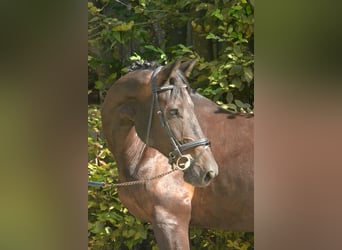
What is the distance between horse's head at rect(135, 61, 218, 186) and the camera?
1320 mm

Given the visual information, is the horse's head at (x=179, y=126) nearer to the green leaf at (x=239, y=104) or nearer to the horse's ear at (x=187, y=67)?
the horse's ear at (x=187, y=67)

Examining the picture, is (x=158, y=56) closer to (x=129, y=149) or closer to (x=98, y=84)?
(x=98, y=84)

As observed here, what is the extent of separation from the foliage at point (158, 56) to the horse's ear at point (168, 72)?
0.42m

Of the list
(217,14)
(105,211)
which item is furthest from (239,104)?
(105,211)

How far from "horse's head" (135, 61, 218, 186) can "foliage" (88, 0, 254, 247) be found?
424mm

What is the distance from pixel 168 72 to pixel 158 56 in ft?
1.67

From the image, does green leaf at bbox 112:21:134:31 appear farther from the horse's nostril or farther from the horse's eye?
the horse's nostril

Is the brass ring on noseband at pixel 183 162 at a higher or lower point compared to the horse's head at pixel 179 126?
lower

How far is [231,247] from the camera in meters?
1.79

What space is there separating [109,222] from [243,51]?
70 centimetres

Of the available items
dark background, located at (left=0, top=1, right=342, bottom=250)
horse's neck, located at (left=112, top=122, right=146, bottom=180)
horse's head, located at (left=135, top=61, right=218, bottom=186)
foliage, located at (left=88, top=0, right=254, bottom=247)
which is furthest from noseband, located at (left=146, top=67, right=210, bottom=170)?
dark background, located at (left=0, top=1, right=342, bottom=250)

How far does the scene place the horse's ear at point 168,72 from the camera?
4.37ft
